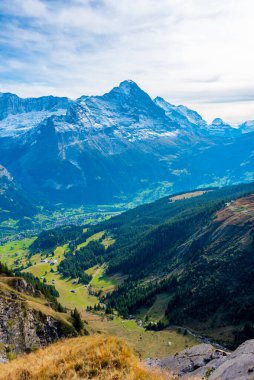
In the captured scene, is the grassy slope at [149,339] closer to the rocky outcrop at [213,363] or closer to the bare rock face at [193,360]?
the bare rock face at [193,360]

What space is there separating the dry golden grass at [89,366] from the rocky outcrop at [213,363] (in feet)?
18.7

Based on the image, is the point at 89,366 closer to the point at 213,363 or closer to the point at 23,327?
the point at 213,363

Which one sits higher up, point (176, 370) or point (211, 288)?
point (176, 370)

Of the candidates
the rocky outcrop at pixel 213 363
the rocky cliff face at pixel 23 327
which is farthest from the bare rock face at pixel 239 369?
the rocky cliff face at pixel 23 327

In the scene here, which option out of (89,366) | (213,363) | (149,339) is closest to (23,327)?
(213,363)

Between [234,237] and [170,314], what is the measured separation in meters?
63.5

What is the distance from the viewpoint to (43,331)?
67562mm

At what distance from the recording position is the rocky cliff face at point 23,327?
5812cm

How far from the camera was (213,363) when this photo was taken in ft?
103

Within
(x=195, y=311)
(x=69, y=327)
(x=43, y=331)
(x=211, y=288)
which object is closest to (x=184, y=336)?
(x=195, y=311)

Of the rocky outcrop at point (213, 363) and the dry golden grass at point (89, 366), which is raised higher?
the dry golden grass at point (89, 366)

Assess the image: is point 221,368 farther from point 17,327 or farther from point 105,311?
point 105,311

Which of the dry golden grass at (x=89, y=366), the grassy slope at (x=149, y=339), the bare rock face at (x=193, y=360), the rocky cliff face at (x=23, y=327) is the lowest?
the grassy slope at (x=149, y=339)

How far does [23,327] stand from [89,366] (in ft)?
166
